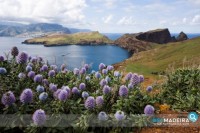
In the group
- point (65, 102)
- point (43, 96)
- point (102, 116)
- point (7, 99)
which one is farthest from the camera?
point (65, 102)

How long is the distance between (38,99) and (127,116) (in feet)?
8.44

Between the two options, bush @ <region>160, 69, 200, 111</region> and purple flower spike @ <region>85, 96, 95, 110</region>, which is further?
bush @ <region>160, 69, 200, 111</region>

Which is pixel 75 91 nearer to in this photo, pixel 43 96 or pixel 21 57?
pixel 43 96

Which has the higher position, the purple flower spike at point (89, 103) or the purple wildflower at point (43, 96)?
the purple wildflower at point (43, 96)

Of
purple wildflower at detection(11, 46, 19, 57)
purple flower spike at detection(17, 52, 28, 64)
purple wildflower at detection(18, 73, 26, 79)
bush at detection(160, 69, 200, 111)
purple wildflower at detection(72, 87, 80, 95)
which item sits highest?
purple wildflower at detection(11, 46, 19, 57)

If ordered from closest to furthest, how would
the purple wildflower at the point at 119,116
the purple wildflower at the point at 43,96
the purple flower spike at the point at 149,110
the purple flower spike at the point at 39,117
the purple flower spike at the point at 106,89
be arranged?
the purple flower spike at the point at 39,117 → the purple wildflower at the point at 119,116 → the purple wildflower at the point at 43,96 → the purple flower spike at the point at 149,110 → the purple flower spike at the point at 106,89

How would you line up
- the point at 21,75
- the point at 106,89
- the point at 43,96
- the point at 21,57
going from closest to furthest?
the point at 43,96 → the point at 106,89 → the point at 21,75 → the point at 21,57

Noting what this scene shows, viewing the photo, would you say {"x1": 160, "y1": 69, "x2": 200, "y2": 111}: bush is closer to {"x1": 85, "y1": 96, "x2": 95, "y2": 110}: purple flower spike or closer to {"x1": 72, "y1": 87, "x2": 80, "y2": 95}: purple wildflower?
{"x1": 72, "y1": 87, "x2": 80, "y2": 95}: purple wildflower

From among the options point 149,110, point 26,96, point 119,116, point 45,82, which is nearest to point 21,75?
point 45,82

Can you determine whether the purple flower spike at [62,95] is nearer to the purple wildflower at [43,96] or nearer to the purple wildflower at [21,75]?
the purple wildflower at [43,96]

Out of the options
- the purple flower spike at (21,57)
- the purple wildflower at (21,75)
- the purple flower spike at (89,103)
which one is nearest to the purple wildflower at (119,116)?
the purple flower spike at (89,103)

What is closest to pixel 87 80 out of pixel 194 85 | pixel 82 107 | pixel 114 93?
pixel 114 93

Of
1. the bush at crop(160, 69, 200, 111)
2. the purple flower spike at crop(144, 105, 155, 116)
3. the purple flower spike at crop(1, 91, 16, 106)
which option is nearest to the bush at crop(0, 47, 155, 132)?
the purple flower spike at crop(1, 91, 16, 106)

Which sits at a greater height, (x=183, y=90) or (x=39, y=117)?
(x=39, y=117)
